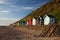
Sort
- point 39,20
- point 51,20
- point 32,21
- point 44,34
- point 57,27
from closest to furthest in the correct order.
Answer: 1. point 44,34
2. point 57,27
3. point 51,20
4. point 39,20
5. point 32,21

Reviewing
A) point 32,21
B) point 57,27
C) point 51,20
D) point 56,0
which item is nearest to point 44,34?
point 57,27

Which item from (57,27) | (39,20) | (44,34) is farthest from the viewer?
(39,20)

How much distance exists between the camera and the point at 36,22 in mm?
109250

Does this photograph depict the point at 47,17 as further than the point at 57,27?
Yes

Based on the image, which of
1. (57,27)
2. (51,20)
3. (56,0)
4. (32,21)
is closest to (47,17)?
(51,20)

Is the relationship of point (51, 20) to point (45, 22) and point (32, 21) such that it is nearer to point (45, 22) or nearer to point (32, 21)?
point (45, 22)

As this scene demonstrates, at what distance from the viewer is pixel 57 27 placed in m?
43.6

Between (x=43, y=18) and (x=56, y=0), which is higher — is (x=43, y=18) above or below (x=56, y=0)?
below

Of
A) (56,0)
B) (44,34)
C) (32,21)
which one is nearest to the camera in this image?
(44,34)

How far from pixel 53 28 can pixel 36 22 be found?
66.6 m

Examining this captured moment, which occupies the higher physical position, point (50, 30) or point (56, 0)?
point (56, 0)

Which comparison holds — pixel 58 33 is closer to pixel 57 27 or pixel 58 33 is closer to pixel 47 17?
pixel 57 27

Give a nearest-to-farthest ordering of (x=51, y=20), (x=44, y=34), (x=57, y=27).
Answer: (x=44, y=34) → (x=57, y=27) → (x=51, y=20)

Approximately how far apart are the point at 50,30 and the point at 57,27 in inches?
86.0
